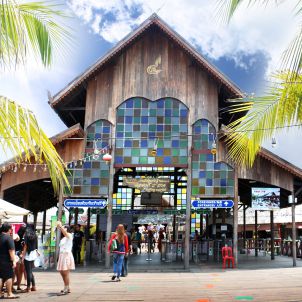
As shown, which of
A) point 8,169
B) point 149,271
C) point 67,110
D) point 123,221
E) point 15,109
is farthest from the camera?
point 123,221

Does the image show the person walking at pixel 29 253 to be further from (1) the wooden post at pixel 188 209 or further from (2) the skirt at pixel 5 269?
(1) the wooden post at pixel 188 209

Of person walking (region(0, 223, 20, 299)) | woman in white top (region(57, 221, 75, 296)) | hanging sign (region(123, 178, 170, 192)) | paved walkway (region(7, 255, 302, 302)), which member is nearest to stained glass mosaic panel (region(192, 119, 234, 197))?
hanging sign (region(123, 178, 170, 192))

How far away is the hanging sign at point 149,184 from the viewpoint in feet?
59.2

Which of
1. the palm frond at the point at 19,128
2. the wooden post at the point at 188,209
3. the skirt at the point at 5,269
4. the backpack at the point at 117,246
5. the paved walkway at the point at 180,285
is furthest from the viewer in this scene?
the wooden post at the point at 188,209

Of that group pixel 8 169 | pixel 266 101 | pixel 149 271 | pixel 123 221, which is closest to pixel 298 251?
pixel 123 221

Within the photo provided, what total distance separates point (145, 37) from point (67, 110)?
436cm

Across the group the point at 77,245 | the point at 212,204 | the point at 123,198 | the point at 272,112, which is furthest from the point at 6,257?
the point at 123,198

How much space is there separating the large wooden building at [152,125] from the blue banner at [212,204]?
0.22 meters

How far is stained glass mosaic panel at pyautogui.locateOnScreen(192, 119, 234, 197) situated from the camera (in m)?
17.6

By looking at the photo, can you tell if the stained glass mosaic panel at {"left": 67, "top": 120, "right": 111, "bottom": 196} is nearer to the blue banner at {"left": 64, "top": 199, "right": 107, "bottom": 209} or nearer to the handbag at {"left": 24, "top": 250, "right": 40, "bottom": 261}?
the blue banner at {"left": 64, "top": 199, "right": 107, "bottom": 209}

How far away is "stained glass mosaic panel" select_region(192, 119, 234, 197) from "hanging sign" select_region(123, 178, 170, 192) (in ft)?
4.01

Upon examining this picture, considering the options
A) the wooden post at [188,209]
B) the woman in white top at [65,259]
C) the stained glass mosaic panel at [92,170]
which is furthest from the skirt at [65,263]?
the wooden post at [188,209]

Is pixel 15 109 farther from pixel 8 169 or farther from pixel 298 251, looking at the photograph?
pixel 298 251

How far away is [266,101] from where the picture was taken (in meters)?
7.25
